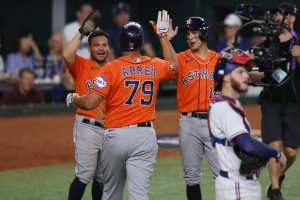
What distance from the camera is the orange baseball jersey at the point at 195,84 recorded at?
25.1 ft

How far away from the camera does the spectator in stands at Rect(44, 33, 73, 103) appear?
47.9 ft

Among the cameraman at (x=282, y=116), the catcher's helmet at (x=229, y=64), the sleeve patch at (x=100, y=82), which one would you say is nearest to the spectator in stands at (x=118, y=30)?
the cameraman at (x=282, y=116)

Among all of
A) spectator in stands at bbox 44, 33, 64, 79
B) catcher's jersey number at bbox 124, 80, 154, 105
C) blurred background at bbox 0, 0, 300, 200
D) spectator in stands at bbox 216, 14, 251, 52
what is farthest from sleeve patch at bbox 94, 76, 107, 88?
spectator in stands at bbox 216, 14, 251, 52

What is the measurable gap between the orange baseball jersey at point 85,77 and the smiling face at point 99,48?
0.07 meters

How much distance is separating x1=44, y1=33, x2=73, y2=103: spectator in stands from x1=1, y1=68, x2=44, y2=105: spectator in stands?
1.27 ft

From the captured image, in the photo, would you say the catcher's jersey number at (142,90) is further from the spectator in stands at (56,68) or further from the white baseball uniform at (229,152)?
the spectator in stands at (56,68)

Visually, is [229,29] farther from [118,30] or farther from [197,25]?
[197,25]

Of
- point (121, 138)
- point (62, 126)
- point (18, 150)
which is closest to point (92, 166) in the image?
point (121, 138)

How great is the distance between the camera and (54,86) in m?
14.6

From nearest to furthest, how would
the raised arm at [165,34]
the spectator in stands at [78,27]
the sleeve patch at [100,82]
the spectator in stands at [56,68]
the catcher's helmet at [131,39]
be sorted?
the sleeve patch at [100,82] → the catcher's helmet at [131,39] → the raised arm at [165,34] → the spectator in stands at [78,27] → the spectator in stands at [56,68]

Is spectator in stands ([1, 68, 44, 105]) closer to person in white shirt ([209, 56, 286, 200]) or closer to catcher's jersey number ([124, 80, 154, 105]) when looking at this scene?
catcher's jersey number ([124, 80, 154, 105])

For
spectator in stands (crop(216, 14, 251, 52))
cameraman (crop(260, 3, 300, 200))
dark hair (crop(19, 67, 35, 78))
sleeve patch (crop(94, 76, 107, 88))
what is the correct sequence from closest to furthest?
1. sleeve patch (crop(94, 76, 107, 88))
2. cameraman (crop(260, 3, 300, 200))
3. dark hair (crop(19, 67, 35, 78))
4. spectator in stands (crop(216, 14, 251, 52))

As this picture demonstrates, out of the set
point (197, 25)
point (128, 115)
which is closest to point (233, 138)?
point (128, 115)

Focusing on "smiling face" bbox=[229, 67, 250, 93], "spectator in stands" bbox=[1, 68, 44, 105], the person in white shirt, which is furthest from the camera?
"spectator in stands" bbox=[1, 68, 44, 105]
